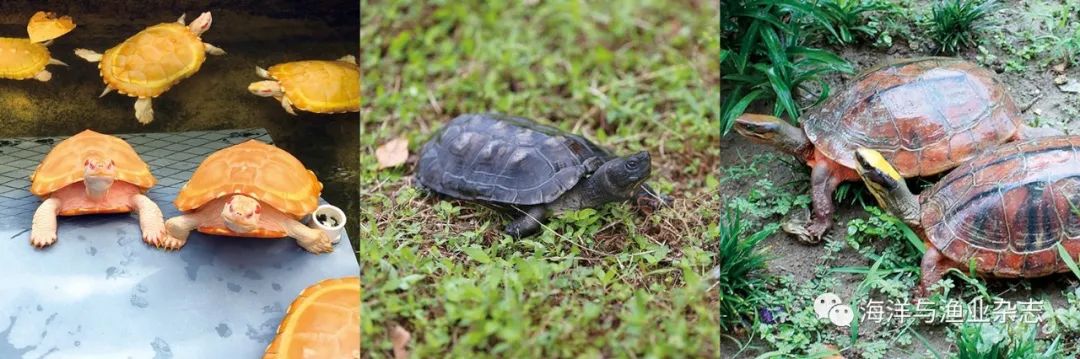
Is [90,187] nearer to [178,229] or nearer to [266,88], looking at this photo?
[178,229]

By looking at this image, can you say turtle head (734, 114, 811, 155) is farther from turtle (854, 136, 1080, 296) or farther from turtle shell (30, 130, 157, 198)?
turtle shell (30, 130, 157, 198)

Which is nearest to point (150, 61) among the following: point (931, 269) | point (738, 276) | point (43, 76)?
point (43, 76)

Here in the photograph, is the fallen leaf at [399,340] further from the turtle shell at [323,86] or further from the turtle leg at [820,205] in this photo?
the turtle leg at [820,205]

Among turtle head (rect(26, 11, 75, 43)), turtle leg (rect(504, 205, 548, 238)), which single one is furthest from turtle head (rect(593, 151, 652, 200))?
turtle head (rect(26, 11, 75, 43))

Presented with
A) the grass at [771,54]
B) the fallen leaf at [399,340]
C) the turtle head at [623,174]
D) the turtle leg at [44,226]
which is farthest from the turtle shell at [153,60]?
the grass at [771,54]

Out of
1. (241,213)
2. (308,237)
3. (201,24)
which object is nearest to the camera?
(241,213)
